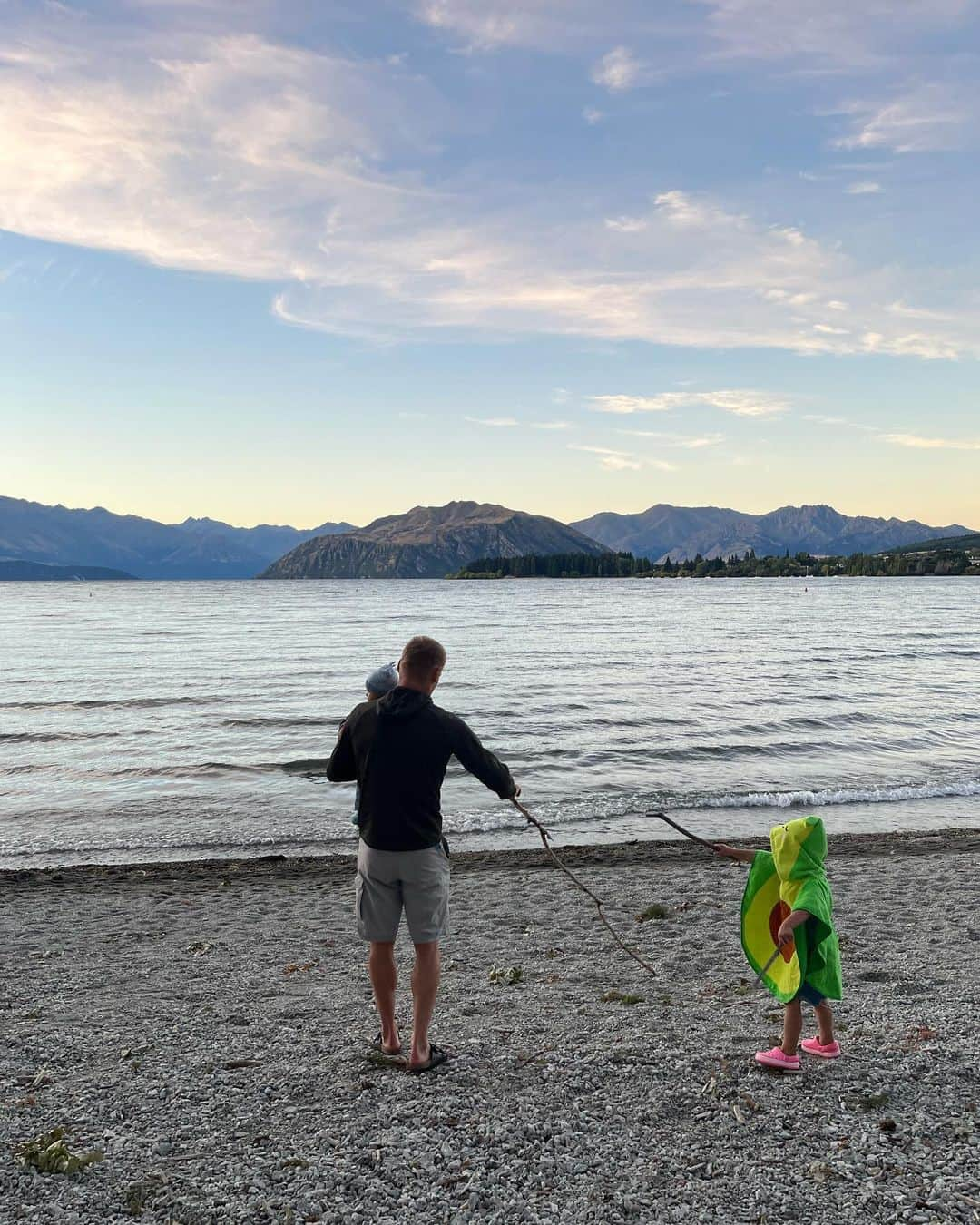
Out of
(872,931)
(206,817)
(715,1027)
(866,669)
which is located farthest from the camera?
(866,669)

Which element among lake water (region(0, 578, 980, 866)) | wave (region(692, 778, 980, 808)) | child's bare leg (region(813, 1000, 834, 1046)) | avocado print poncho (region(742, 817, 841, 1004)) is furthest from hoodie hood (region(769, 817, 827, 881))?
wave (region(692, 778, 980, 808))

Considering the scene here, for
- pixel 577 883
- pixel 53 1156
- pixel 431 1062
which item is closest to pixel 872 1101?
pixel 577 883

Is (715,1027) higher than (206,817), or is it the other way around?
(715,1027)

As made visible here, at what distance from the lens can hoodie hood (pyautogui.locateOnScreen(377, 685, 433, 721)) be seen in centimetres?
555

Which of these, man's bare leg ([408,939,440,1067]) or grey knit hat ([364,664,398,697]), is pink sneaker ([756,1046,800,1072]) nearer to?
man's bare leg ([408,939,440,1067])

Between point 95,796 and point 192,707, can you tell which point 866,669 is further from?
point 95,796

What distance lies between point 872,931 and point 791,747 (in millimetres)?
13944

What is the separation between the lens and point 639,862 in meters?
14.2

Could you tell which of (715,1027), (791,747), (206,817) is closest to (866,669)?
(791,747)

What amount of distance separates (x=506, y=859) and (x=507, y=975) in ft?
19.2

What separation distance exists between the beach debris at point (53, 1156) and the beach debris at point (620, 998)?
4.15m

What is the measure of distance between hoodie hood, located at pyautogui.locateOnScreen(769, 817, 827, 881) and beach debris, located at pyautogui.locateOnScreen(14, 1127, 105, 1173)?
14.6 ft

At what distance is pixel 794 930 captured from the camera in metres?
5.85

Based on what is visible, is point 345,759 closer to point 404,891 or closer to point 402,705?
point 402,705
